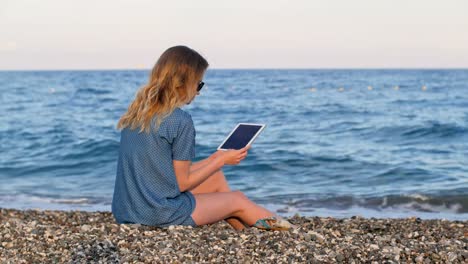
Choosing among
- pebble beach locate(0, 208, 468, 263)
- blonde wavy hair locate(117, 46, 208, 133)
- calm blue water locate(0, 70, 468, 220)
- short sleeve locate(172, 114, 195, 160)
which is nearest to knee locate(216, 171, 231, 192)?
pebble beach locate(0, 208, 468, 263)

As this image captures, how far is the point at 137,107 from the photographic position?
527 centimetres

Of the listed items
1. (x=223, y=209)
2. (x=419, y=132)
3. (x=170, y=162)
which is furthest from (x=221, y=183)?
(x=419, y=132)

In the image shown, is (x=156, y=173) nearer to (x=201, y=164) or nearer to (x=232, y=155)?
(x=201, y=164)

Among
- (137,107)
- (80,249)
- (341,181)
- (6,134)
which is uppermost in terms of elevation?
(137,107)

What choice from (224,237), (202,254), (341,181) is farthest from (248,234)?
(341,181)

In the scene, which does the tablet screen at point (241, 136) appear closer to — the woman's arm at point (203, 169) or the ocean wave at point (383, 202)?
the woman's arm at point (203, 169)

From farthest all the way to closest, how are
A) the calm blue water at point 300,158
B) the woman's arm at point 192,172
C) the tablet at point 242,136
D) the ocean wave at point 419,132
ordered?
the ocean wave at point 419,132, the calm blue water at point 300,158, the tablet at point 242,136, the woman's arm at point 192,172

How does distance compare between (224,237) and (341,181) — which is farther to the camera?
(341,181)

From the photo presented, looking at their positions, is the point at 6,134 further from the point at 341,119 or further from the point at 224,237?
the point at 224,237

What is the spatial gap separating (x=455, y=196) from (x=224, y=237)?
549cm

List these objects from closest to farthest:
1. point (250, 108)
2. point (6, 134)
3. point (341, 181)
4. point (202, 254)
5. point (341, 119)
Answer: point (202, 254), point (341, 181), point (6, 134), point (341, 119), point (250, 108)

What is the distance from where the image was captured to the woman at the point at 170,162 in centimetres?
517

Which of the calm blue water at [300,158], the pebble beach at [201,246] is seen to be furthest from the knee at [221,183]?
the calm blue water at [300,158]

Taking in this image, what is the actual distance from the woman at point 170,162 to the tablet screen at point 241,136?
3.5 inches
